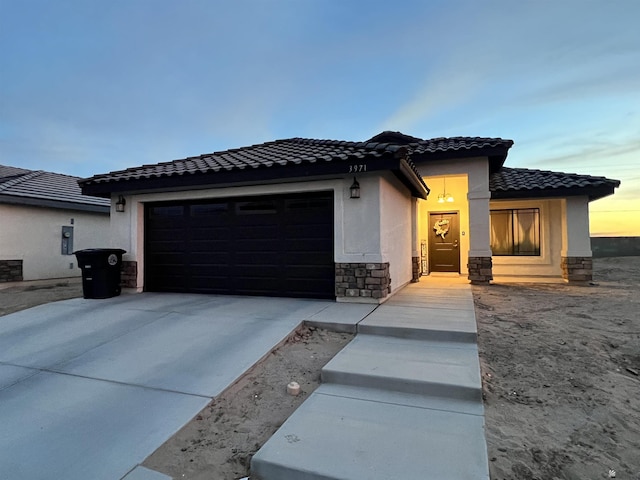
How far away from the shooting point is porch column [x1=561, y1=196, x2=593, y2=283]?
1041 cm

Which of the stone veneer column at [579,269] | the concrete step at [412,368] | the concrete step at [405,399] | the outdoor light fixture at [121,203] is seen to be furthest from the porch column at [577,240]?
the outdoor light fixture at [121,203]

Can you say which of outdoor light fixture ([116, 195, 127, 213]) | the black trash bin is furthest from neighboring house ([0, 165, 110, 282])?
the black trash bin

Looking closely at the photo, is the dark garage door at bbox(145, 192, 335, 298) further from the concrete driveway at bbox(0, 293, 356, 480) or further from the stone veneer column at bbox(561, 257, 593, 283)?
the stone veneer column at bbox(561, 257, 593, 283)

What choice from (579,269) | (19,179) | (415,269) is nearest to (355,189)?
(415,269)

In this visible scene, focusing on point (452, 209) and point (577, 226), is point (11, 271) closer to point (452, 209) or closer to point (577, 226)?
point (452, 209)

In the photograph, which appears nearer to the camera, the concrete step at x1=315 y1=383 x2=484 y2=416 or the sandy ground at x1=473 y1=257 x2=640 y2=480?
the sandy ground at x1=473 y1=257 x2=640 y2=480

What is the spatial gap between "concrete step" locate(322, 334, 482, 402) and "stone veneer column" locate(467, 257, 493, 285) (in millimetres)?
6441

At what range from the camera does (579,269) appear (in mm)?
10516

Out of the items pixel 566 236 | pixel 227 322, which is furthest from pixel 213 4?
pixel 566 236

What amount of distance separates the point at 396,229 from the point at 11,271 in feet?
42.4

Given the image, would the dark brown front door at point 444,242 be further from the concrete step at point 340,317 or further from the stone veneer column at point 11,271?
the stone veneer column at point 11,271

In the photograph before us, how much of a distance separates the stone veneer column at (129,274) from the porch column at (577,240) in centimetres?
1256

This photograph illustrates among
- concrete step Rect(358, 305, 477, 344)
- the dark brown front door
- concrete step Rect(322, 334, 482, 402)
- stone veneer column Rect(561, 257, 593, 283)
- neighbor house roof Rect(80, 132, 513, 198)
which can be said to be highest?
neighbor house roof Rect(80, 132, 513, 198)

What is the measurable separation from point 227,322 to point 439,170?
8.05 metres
